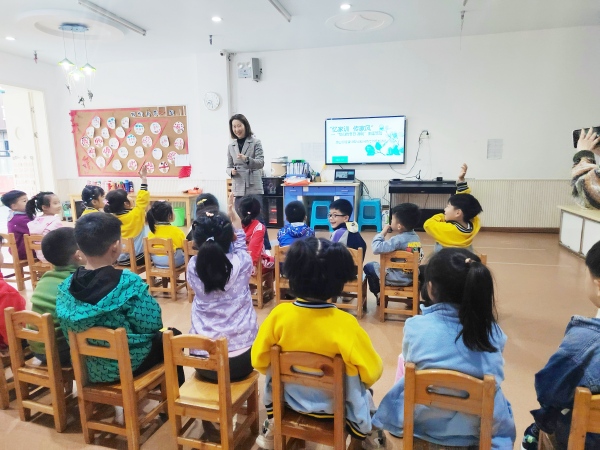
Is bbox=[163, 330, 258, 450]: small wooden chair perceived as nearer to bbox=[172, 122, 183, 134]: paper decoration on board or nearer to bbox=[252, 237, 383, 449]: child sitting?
bbox=[252, 237, 383, 449]: child sitting

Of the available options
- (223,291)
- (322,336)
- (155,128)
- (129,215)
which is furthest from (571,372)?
(155,128)

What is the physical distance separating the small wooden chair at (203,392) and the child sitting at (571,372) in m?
0.99

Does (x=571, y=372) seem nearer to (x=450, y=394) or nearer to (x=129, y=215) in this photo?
(x=450, y=394)

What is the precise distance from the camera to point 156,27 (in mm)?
5242

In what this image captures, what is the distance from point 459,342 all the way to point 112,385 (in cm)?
132

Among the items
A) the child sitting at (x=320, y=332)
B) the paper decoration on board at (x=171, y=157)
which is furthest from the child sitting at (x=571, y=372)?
the paper decoration on board at (x=171, y=157)

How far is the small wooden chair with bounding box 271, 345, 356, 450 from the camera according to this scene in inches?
46.4

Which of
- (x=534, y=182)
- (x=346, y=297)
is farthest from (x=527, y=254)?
(x=346, y=297)

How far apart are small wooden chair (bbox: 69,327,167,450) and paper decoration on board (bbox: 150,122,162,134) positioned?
6.28 metres

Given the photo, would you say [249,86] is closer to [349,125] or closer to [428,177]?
[349,125]

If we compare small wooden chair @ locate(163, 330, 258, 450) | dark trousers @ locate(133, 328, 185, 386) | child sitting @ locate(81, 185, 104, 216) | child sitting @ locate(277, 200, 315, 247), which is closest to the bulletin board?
child sitting @ locate(81, 185, 104, 216)

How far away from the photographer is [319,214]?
6.36 metres

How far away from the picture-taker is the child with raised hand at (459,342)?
1.15m

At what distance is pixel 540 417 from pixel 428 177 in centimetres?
540
